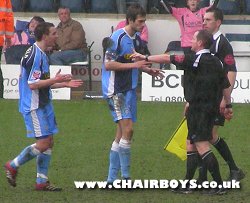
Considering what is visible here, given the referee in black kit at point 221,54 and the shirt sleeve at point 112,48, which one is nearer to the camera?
the shirt sleeve at point 112,48

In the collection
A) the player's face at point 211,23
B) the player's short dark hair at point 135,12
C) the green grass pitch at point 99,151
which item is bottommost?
the green grass pitch at point 99,151

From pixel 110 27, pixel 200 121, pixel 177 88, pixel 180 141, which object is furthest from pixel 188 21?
pixel 200 121

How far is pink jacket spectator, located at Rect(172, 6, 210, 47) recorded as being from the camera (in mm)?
20250

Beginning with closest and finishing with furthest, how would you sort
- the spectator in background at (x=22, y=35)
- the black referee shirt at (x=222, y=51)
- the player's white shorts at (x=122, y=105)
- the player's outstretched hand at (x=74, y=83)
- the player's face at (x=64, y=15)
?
Result: the player's outstretched hand at (x=74, y=83), the player's white shorts at (x=122, y=105), the black referee shirt at (x=222, y=51), the player's face at (x=64, y=15), the spectator in background at (x=22, y=35)

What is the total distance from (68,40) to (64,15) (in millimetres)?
518

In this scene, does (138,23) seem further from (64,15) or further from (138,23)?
(64,15)

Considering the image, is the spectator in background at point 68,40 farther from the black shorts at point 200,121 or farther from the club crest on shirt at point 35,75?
the black shorts at point 200,121

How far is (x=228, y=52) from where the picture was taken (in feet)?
39.5

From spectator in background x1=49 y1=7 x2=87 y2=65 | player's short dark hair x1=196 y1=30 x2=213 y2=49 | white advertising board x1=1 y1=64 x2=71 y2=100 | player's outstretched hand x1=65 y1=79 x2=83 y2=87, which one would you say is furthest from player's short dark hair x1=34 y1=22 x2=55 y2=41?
spectator in background x1=49 y1=7 x2=87 y2=65

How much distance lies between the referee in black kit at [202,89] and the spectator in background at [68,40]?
9629mm

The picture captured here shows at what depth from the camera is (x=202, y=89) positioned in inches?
446

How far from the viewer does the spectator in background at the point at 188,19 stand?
20.2 meters

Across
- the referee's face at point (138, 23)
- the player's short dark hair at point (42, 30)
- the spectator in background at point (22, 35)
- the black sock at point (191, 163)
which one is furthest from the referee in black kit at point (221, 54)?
the spectator in background at point (22, 35)

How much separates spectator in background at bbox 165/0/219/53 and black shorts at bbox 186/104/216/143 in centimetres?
881
